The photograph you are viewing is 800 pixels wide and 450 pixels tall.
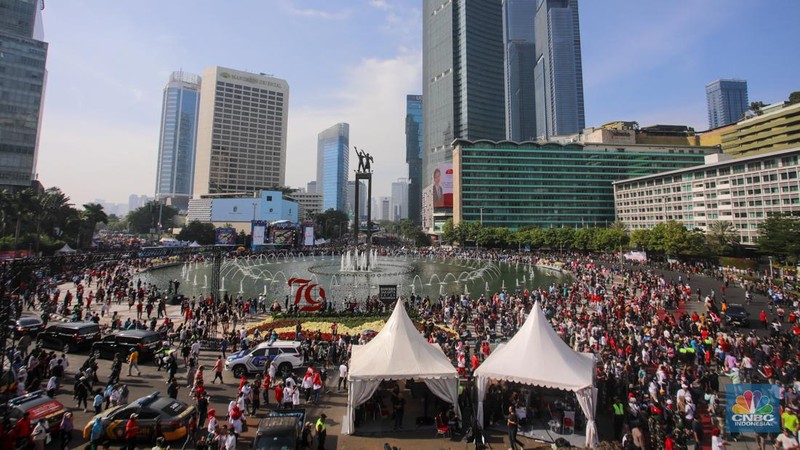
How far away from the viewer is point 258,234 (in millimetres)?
85125

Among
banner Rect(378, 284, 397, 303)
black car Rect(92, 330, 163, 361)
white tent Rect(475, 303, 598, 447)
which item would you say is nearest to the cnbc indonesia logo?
white tent Rect(475, 303, 598, 447)

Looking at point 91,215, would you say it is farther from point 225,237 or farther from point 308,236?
point 308,236

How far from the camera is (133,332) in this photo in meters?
19.0

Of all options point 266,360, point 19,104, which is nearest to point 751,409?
point 266,360

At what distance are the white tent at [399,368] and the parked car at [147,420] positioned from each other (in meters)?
5.14

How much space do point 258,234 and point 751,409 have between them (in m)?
86.0

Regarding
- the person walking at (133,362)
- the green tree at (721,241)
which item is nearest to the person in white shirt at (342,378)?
the person walking at (133,362)

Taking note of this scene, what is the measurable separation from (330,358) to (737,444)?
15627 mm

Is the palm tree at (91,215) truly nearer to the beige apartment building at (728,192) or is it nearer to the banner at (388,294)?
the banner at (388,294)

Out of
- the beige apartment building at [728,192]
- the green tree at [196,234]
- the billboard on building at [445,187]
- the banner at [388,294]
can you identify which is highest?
the billboard on building at [445,187]

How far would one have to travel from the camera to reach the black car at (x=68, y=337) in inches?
770

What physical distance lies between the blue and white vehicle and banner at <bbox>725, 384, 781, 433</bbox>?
1534cm

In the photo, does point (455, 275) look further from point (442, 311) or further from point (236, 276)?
point (236, 276)

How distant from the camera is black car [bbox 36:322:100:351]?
19562 mm
